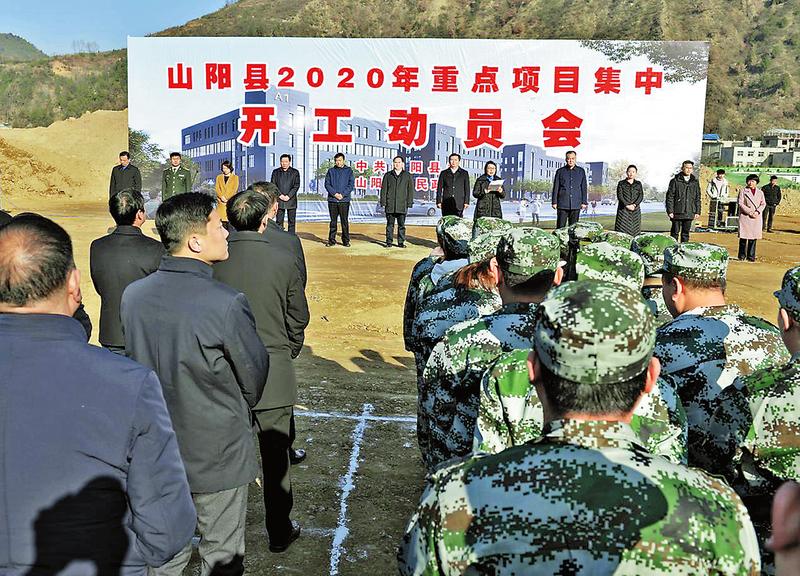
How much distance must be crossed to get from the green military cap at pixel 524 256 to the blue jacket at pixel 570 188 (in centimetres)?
1111

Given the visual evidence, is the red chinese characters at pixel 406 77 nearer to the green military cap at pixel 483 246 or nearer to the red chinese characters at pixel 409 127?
the red chinese characters at pixel 409 127

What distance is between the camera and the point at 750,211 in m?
13.8

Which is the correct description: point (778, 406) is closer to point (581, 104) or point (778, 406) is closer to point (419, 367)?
point (419, 367)

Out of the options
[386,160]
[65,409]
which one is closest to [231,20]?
[386,160]

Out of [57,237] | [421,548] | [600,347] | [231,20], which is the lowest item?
[421,548]

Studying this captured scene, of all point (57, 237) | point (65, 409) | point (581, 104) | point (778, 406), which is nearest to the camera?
point (65, 409)

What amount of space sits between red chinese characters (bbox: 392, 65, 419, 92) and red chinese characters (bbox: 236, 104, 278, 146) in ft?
9.36

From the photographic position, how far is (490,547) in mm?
1361

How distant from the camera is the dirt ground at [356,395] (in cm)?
376

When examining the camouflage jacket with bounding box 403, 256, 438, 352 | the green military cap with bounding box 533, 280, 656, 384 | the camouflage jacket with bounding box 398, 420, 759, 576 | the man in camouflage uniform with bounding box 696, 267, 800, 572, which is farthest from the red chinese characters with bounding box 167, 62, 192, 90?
the camouflage jacket with bounding box 398, 420, 759, 576

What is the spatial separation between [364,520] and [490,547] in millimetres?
2779

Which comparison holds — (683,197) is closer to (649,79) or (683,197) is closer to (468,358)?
(649,79)

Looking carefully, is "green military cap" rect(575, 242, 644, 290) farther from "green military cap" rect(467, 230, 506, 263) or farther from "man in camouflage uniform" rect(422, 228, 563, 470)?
"man in camouflage uniform" rect(422, 228, 563, 470)

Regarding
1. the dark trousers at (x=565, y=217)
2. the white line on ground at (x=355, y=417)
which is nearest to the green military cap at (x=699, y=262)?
the white line on ground at (x=355, y=417)
